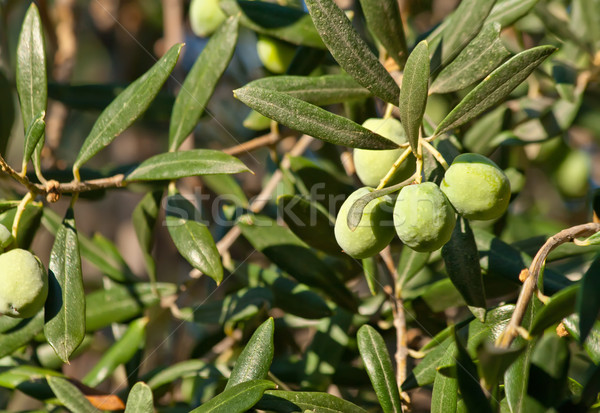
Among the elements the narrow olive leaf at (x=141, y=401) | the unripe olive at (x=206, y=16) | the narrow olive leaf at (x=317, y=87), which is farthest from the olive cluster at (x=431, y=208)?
the unripe olive at (x=206, y=16)

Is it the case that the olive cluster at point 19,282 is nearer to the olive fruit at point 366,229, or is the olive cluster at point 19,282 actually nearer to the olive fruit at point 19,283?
the olive fruit at point 19,283

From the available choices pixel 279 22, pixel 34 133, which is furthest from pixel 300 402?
pixel 279 22

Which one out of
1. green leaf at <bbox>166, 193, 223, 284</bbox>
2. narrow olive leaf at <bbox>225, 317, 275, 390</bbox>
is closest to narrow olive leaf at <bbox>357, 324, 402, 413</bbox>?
narrow olive leaf at <bbox>225, 317, 275, 390</bbox>

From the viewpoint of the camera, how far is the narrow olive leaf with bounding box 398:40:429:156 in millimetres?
729

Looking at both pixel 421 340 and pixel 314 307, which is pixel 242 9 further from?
pixel 421 340

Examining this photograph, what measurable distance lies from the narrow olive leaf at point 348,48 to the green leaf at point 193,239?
0.34m

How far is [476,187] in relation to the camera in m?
0.70

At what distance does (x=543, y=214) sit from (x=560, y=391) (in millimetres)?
1425

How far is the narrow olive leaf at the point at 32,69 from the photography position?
3.18ft

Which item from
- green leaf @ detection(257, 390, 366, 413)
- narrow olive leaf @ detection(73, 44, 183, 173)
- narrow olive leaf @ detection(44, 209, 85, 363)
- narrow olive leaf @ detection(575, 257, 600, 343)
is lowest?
green leaf @ detection(257, 390, 366, 413)

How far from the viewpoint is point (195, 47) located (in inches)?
87.4

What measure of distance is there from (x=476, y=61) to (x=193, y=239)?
495 millimetres

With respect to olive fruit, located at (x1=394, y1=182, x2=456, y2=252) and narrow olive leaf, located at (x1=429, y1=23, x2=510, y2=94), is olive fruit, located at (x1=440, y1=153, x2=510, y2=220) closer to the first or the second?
olive fruit, located at (x1=394, y1=182, x2=456, y2=252)

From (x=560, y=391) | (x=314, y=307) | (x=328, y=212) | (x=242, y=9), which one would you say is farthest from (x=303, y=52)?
(x=560, y=391)
